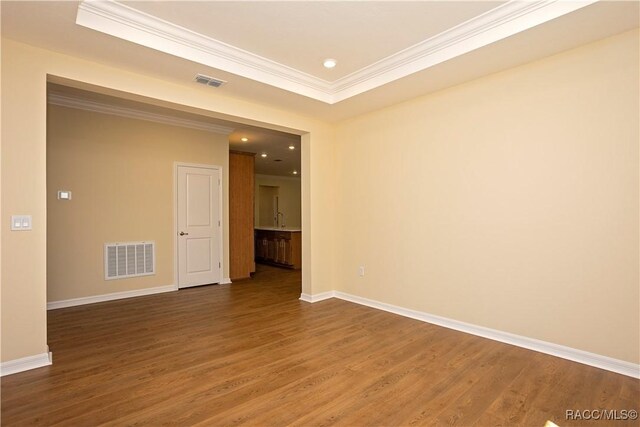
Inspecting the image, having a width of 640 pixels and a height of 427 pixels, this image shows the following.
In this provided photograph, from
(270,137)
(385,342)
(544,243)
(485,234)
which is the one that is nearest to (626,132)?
(544,243)

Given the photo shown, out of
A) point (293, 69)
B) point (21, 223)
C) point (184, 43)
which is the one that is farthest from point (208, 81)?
point (21, 223)

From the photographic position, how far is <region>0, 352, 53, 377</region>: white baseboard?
2.59 meters

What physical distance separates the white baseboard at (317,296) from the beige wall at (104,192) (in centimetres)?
229

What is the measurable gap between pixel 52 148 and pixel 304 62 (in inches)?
144

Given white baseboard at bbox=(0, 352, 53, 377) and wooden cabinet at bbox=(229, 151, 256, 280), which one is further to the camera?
wooden cabinet at bbox=(229, 151, 256, 280)

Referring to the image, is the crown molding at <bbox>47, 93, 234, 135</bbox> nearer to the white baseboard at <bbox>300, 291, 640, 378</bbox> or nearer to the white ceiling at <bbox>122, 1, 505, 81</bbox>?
the white ceiling at <bbox>122, 1, 505, 81</bbox>

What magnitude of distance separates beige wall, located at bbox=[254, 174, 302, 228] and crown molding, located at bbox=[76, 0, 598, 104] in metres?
8.59

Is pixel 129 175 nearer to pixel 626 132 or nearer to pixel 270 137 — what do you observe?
pixel 270 137

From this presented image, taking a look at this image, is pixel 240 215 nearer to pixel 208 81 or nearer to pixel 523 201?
pixel 208 81

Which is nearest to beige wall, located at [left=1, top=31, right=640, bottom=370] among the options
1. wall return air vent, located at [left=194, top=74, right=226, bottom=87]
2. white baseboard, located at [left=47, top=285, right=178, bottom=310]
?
wall return air vent, located at [left=194, top=74, right=226, bottom=87]

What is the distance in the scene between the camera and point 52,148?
447 cm

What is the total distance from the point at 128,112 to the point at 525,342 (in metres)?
5.89

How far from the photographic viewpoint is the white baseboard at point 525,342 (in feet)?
8.52

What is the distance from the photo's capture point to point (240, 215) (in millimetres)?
6676
